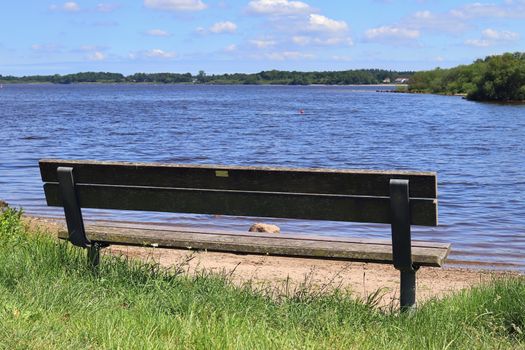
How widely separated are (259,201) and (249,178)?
170 mm

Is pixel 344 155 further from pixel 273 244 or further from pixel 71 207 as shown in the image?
pixel 273 244

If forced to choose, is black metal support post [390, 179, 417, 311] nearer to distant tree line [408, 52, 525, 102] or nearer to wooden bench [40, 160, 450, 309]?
wooden bench [40, 160, 450, 309]

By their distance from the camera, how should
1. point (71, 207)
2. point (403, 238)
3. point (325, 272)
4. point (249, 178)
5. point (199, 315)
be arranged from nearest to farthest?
point (199, 315)
point (403, 238)
point (249, 178)
point (71, 207)
point (325, 272)

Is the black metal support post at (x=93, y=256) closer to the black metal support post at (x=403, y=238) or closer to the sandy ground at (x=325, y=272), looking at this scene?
the sandy ground at (x=325, y=272)

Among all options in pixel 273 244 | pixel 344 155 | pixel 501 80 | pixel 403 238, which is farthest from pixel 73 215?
pixel 501 80

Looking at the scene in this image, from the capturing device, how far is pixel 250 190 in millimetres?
5164

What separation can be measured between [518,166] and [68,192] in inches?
877

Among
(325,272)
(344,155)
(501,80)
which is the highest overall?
(325,272)

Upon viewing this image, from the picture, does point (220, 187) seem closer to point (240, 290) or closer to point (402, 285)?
point (240, 290)

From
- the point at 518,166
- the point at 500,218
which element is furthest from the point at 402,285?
the point at 518,166

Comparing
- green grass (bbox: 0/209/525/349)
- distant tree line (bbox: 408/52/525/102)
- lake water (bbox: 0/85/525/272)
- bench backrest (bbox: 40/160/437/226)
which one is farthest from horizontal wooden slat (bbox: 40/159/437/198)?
distant tree line (bbox: 408/52/525/102)

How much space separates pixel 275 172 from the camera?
5.02 m

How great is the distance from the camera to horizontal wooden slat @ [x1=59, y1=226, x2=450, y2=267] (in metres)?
5.11

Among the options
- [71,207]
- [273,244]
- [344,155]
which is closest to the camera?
[273,244]
